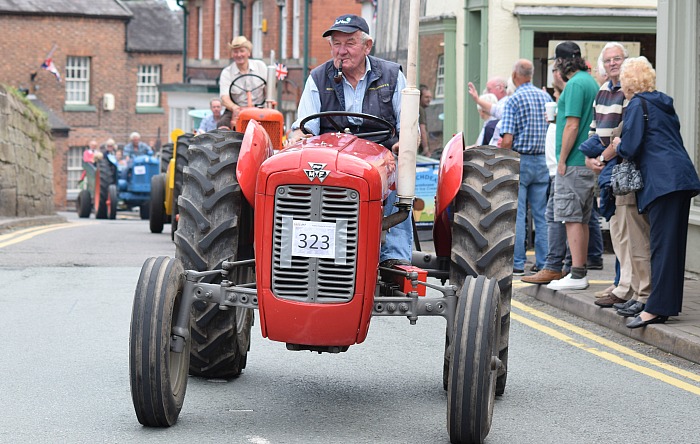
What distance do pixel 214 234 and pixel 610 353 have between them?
3.49 m

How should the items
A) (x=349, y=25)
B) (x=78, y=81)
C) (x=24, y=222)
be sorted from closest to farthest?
(x=349, y=25), (x=24, y=222), (x=78, y=81)

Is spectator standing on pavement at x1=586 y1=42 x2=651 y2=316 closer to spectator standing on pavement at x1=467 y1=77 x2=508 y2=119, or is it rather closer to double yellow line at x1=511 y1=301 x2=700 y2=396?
double yellow line at x1=511 y1=301 x2=700 y2=396

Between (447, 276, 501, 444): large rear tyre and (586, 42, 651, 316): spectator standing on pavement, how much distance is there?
4284 millimetres

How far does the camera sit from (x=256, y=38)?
47312mm

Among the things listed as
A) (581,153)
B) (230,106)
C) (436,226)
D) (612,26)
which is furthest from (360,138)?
(612,26)

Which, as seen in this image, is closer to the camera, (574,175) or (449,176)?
(449,176)

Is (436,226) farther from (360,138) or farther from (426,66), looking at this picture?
(426,66)

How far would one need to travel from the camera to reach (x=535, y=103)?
542 inches

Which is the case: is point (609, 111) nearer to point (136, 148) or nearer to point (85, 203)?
point (136, 148)

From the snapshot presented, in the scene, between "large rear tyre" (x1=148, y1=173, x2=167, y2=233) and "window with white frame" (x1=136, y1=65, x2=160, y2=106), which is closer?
"large rear tyre" (x1=148, y1=173, x2=167, y2=233)

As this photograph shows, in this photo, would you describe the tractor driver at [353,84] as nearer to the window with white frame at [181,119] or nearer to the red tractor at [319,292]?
the red tractor at [319,292]

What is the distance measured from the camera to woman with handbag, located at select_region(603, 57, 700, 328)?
971 centimetres

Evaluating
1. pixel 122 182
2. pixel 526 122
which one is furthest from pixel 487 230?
pixel 122 182

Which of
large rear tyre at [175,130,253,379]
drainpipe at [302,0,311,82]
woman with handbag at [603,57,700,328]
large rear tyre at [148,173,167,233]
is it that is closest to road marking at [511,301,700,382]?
woman with handbag at [603,57,700,328]
